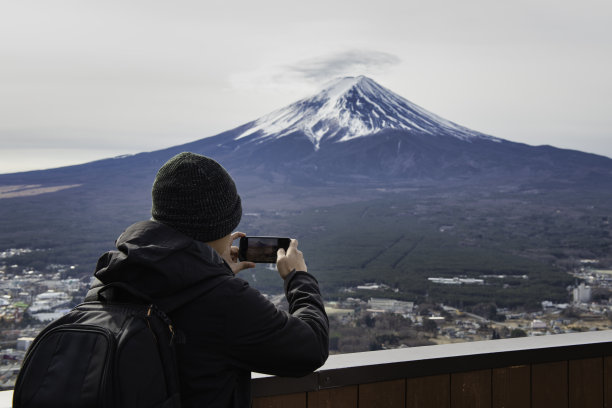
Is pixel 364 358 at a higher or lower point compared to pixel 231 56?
lower

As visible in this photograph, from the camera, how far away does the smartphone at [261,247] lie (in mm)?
1222

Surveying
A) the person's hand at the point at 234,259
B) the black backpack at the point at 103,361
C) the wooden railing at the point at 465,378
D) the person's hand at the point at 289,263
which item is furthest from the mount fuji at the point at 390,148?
the black backpack at the point at 103,361

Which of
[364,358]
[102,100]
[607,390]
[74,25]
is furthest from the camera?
[102,100]

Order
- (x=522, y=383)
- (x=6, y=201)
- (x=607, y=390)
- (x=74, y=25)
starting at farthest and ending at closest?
(x=6, y=201)
(x=74, y=25)
(x=607, y=390)
(x=522, y=383)

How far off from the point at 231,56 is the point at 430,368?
6593 mm

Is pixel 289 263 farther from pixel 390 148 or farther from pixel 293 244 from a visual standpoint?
pixel 390 148

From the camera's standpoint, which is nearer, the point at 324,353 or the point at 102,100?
the point at 324,353

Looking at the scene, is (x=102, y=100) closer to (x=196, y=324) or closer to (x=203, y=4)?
(x=203, y=4)

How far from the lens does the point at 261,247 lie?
124 cm

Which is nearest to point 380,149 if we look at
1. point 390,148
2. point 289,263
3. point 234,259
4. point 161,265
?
point 390,148

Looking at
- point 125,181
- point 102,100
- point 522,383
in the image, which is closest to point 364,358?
point 522,383

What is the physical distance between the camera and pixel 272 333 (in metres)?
0.91

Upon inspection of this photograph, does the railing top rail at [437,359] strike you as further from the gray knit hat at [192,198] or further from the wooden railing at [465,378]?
the gray knit hat at [192,198]

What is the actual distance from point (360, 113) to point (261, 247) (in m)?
45.3
